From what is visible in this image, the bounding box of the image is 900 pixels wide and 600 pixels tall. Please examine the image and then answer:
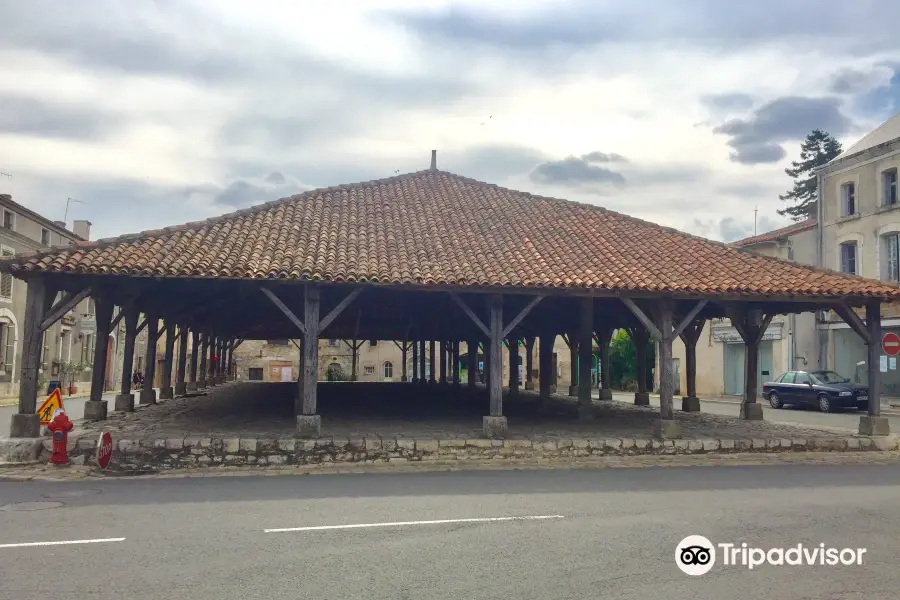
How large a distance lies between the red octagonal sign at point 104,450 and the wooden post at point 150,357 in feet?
25.0

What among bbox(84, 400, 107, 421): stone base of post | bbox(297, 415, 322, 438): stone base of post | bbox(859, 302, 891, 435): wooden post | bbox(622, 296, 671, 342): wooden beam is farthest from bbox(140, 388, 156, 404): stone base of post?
bbox(859, 302, 891, 435): wooden post

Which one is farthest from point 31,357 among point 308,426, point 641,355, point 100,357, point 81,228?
point 81,228

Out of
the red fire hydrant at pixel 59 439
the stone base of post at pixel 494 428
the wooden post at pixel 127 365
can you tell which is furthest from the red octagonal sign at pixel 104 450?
the stone base of post at pixel 494 428

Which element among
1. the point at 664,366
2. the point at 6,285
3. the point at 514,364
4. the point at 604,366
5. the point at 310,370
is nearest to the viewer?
the point at 310,370

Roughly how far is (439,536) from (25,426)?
8.54 meters

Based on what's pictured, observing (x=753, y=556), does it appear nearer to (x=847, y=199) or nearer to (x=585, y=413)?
(x=585, y=413)

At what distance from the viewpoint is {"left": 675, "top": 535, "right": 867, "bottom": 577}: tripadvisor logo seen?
548 centimetres

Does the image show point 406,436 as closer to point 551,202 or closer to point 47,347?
point 551,202

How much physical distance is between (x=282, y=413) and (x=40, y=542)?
Answer: 12.2 meters

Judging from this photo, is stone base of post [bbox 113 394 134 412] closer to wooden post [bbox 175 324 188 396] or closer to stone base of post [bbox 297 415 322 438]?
wooden post [bbox 175 324 188 396]

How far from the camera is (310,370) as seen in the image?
12.9m

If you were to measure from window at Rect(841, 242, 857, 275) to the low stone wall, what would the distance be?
1833cm

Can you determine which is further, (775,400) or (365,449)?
(775,400)

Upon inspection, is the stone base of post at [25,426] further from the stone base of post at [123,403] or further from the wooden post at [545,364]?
the wooden post at [545,364]
